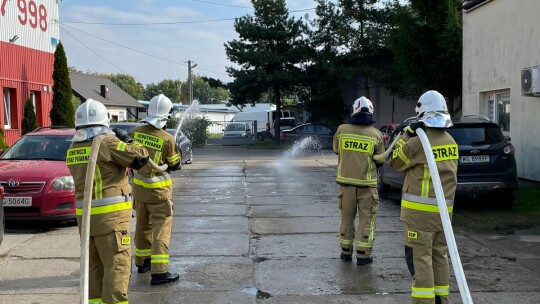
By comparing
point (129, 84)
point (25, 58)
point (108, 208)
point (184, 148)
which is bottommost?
point (184, 148)

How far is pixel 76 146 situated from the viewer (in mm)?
4719

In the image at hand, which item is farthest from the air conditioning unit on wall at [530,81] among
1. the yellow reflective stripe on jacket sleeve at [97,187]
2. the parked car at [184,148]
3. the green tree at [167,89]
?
the green tree at [167,89]

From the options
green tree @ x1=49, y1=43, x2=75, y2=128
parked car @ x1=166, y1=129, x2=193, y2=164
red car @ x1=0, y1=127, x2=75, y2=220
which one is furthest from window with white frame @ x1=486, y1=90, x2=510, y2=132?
green tree @ x1=49, y1=43, x2=75, y2=128

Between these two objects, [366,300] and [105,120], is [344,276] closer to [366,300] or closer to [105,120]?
[366,300]

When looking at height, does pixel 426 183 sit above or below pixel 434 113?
below

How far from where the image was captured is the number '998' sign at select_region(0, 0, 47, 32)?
65.6 ft

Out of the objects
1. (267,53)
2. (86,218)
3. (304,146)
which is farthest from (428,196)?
(267,53)

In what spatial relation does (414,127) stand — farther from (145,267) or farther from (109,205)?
(145,267)

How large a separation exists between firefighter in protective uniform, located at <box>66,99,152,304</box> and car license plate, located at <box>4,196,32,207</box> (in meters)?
4.28

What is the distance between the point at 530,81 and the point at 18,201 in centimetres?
1034

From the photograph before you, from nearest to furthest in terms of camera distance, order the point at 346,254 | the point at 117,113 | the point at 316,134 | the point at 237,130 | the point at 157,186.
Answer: the point at 157,186 < the point at 346,254 < the point at 316,134 < the point at 237,130 < the point at 117,113

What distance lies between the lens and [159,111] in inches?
242

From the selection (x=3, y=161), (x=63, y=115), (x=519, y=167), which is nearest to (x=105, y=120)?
(x=3, y=161)

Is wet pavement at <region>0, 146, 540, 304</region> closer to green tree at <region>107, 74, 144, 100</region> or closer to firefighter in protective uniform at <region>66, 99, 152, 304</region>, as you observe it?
firefighter in protective uniform at <region>66, 99, 152, 304</region>
